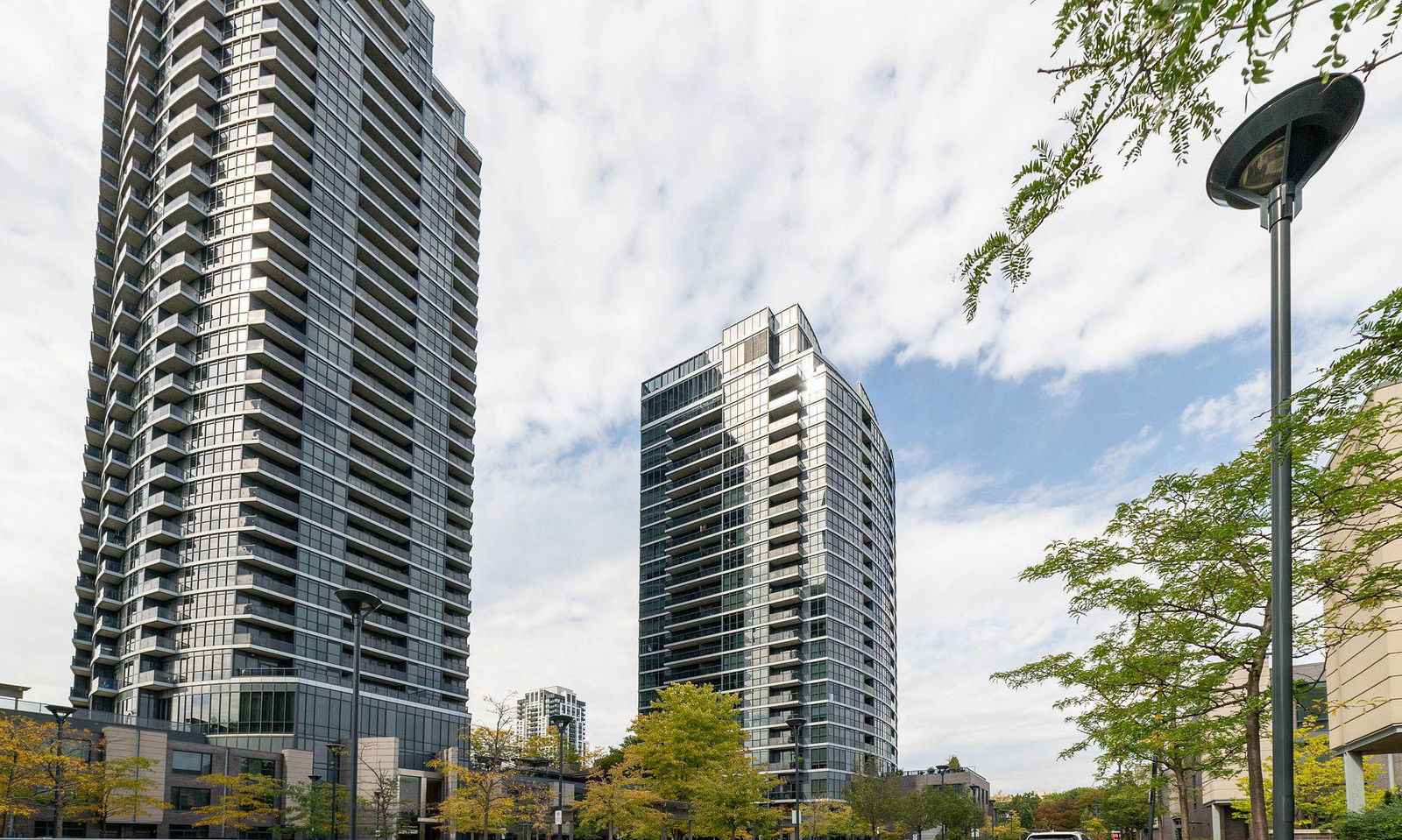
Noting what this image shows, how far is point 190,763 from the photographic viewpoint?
224 feet

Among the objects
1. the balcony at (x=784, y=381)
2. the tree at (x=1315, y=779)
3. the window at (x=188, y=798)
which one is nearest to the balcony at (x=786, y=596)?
the balcony at (x=784, y=381)

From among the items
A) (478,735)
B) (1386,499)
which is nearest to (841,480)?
(478,735)

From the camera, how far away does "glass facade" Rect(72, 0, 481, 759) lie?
80875 millimetres

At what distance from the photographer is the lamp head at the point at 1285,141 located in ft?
28.1

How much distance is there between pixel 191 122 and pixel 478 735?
222 feet

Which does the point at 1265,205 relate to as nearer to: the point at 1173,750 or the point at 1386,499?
the point at 1386,499

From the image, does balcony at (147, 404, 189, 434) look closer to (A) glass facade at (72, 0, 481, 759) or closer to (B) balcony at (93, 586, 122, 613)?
(A) glass facade at (72, 0, 481, 759)

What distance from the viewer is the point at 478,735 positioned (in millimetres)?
55719

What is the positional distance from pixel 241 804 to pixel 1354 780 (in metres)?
62.6

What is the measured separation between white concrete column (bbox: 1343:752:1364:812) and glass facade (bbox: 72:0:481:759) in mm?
72471

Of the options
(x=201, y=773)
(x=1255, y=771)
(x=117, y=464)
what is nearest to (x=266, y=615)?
(x=201, y=773)

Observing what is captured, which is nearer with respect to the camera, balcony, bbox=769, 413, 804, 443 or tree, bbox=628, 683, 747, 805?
tree, bbox=628, 683, 747, 805

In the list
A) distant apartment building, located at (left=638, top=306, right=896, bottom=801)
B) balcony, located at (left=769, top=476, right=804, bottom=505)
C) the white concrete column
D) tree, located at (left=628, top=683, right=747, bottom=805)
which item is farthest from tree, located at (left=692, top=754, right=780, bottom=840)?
balcony, located at (left=769, top=476, right=804, bottom=505)

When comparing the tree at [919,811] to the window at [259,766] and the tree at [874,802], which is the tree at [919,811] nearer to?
the tree at [874,802]
